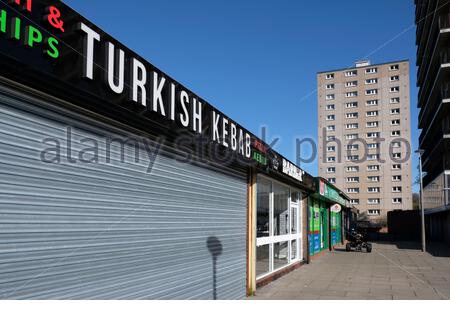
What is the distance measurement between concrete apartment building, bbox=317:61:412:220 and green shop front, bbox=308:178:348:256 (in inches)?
2187

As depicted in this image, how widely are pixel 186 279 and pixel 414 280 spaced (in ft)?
29.0

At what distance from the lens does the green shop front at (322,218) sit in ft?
62.1

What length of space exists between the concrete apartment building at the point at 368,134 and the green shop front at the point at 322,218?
182 ft

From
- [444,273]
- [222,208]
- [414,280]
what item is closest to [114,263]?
[222,208]

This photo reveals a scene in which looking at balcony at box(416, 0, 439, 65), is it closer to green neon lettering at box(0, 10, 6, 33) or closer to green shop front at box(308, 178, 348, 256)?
green shop front at box(308, 178, 348, 256)

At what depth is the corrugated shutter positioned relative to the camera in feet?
12.0

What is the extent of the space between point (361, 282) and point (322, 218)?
10812 millimetres

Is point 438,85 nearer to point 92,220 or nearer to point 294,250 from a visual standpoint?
point 294,250

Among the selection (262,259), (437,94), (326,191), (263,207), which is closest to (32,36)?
(263,207)

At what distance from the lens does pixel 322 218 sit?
22750 millimetres

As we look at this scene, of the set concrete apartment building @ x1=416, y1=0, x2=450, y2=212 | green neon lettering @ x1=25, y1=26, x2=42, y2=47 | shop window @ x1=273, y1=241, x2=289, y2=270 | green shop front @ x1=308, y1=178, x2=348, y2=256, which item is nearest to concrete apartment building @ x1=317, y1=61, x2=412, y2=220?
concrete apartment building @ x1=416, y1=0, x2=450, y2=212

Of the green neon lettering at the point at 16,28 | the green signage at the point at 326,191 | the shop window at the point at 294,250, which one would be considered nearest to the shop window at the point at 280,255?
the shop window at the point at 294,250

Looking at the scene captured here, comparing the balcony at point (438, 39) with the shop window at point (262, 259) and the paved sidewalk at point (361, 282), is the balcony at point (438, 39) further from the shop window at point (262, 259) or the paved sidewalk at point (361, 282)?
the shop window at point (262, 259)

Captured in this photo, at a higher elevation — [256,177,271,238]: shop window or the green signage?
the green signage
